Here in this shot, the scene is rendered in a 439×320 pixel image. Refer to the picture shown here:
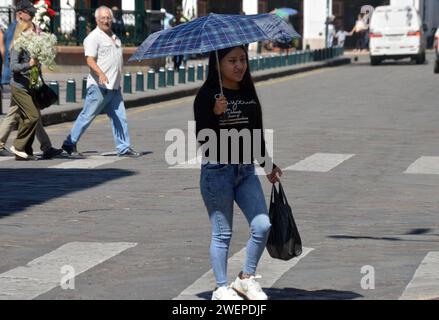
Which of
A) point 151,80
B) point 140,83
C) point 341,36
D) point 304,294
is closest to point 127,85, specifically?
point 140,83

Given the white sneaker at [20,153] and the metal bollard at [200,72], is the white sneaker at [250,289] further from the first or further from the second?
the metal bollard at [200,72]

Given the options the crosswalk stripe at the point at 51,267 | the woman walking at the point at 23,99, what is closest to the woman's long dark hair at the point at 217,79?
the crosswalk stripe at the point at 51,267

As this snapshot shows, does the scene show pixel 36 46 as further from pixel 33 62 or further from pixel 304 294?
pixel 304 294

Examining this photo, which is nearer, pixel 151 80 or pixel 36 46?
pixel 36 46

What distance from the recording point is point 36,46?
16.9 m

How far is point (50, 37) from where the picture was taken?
673 inches

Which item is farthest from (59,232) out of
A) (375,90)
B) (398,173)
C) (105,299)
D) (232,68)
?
(375,90)

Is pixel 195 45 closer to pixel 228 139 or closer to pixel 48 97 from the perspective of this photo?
pixel 228 139

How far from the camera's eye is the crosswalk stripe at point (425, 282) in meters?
8.66

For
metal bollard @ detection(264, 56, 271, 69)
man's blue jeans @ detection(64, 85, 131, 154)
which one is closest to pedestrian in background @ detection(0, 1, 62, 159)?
man's blue jeans @ detection(64, 85, 131, 154)

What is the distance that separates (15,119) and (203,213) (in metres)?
5.85

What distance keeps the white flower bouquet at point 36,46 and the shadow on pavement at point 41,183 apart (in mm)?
1579
